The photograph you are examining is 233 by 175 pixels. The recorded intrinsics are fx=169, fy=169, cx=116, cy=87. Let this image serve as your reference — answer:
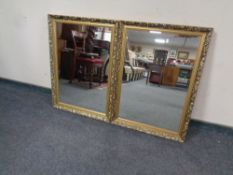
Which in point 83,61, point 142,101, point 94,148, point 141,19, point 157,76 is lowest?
point 94,148

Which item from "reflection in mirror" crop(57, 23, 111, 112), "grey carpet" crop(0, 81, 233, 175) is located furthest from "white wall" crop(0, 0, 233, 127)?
"grey carpet" crop(0, 81, 233, 175)

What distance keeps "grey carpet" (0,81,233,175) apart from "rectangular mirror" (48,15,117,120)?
266 millimetres

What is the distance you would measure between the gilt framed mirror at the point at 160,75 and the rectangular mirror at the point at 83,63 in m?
0.25

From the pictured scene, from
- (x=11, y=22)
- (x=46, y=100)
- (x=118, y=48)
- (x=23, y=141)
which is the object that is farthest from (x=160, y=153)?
(x=11, y=22)

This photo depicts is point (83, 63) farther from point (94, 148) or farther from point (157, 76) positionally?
point (94, 148)

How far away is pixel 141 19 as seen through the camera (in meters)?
1.86

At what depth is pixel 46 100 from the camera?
8.46 feet

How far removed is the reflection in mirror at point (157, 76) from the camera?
5.94 ft

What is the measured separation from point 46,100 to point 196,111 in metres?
2.10

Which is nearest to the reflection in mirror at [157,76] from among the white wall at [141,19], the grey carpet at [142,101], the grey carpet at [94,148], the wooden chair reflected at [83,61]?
the grey carpet at [142,101]

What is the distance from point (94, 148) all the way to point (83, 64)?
1166mm

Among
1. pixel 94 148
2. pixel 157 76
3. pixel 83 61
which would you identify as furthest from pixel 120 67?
pixel 94 148

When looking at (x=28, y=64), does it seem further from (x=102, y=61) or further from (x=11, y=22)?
(x=102, y=61)

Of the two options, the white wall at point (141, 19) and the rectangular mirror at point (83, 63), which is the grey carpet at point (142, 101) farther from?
the white wall at point (141, 19)
